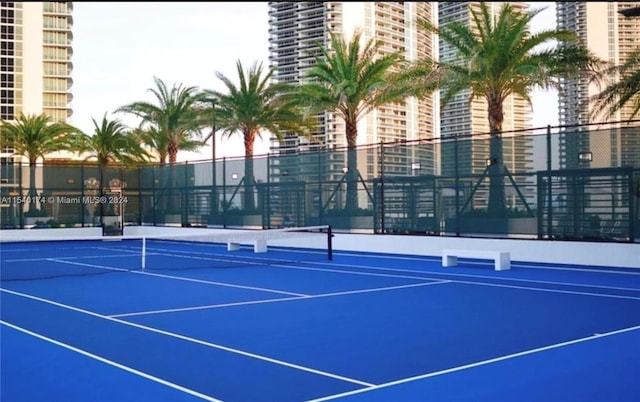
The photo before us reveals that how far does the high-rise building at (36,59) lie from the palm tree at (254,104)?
79.8m

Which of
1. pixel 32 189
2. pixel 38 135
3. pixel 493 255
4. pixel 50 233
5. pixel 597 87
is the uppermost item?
pixel 38 135

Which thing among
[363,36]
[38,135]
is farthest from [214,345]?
[363,36]

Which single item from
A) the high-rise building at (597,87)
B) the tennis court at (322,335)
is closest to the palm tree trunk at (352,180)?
the high-rise building at (597,87)

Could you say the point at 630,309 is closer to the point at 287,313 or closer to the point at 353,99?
the point at 287,313

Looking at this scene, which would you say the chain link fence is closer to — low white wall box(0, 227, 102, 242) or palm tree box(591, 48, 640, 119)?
low white wall box(0, 227, 102, 242)

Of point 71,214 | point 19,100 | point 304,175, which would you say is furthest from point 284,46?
point 304,175

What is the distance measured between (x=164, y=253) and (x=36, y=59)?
314 ft

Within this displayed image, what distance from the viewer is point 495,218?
20594 millimetres

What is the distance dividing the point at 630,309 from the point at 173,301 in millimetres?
6874

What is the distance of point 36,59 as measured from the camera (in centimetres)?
11162

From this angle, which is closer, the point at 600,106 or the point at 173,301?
the point at 173,301

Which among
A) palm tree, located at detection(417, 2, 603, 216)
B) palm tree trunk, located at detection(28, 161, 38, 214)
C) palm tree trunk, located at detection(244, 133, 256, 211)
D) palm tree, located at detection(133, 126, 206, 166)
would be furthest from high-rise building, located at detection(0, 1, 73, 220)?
palm tree, located at detection(417, 2, 603, 216)

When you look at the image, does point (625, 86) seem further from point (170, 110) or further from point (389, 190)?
point (170, 110)

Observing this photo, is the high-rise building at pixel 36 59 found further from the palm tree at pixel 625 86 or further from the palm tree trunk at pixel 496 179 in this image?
the palm tree trunk at pixel 496 179
